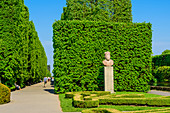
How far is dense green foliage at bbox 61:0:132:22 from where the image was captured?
90.3 ft

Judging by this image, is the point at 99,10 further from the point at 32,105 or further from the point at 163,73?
the point at 32,105

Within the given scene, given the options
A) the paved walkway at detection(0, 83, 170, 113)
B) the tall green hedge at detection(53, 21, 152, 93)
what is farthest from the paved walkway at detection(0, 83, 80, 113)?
the tall green hedge at detection(53, 21, 152, 93)

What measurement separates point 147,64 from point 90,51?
17.5 ft

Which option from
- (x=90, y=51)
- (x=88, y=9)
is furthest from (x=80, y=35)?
(x=88, y=9)

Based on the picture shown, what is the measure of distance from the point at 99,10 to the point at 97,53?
11459 millimetres

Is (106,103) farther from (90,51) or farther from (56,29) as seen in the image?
(56,29)

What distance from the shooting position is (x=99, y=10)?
27.9m

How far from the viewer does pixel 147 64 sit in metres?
18.8

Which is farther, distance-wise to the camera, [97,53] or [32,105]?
[97,53]

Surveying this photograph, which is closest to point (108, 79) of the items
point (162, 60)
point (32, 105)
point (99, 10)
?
point (32, 105)

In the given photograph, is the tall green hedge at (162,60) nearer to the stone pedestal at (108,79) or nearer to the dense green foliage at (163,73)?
the dense green foliage at (163,73)

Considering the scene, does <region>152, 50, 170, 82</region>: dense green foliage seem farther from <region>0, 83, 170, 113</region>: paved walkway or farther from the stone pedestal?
<region>0, 83, 170, 113</region>: paved walkway

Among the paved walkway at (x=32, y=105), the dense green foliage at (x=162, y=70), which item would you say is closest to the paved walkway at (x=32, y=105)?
the paved walkway at (x=32, y=105)

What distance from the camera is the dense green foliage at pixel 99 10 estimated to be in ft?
90.3
